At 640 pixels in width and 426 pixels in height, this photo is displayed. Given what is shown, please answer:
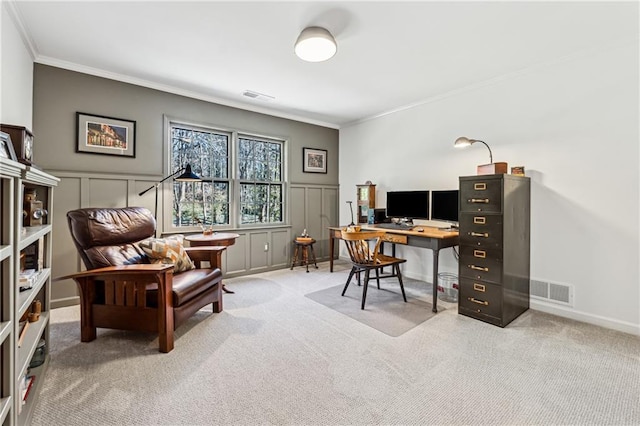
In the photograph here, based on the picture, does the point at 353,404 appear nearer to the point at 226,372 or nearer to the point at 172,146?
the point at 226,372

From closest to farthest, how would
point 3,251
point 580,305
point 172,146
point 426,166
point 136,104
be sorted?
point 3,251 < point 580,305 < point 136,104 < point 172,146 < point 426,166

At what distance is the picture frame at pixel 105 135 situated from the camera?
10.4 feet

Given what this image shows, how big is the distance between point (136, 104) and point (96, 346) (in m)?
2.64

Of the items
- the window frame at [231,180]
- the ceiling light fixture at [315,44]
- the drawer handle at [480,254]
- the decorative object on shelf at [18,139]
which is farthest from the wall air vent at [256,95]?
the drawer handle at [480,254]

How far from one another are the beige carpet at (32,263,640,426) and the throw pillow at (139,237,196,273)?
0.54 metres

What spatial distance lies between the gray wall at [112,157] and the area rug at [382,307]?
4.79 ft

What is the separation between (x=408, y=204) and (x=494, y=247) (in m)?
1.48

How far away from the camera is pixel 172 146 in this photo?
3.87 metres

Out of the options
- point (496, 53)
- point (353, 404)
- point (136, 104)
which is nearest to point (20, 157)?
point (136, 104)

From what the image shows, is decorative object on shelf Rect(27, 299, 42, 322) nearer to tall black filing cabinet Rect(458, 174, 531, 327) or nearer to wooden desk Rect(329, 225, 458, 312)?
wooden desk Rect(329, 225, 458, 312)

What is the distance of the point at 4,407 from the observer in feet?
3.78

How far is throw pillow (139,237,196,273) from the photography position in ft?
8.66

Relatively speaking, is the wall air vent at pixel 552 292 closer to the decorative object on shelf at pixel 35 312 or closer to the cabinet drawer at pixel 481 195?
the cabinet drawer at pixel 481 195

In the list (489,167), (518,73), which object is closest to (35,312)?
(489,167)
